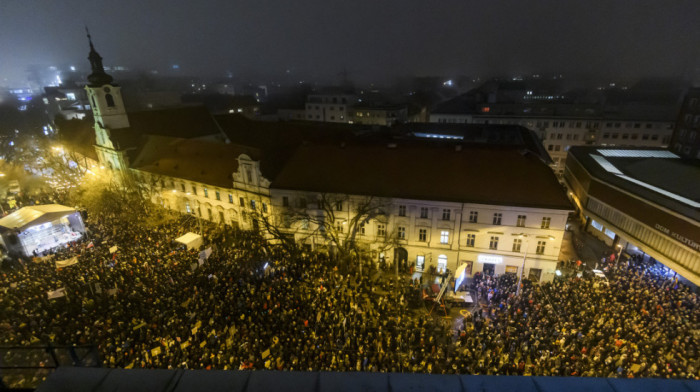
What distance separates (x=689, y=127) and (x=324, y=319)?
6913 cm

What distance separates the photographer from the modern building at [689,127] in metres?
51.7

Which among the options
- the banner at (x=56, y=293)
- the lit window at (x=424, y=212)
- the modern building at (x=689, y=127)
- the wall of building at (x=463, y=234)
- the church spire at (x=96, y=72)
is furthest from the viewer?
the modern building at (x=689, y=127)

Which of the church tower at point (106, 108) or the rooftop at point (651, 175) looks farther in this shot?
the church tower at point (106, 108)

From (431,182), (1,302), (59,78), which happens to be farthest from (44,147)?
(59,78)

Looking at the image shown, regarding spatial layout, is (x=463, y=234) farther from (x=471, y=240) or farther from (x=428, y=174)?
(x=428, y=174)

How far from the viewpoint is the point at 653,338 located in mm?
17906

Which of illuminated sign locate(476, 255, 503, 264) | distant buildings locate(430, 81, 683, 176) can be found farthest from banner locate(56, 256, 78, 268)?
distant buildings locate(430, 81, 683, 176)

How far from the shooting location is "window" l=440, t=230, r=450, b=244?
92.4 ft

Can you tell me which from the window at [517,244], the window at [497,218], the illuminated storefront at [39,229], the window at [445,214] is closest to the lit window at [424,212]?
the window at [445,214]

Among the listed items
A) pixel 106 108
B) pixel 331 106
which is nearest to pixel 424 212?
pixel 106 108

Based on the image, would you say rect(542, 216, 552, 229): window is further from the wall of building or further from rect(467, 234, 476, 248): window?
rect(467, 234, 476, 248): window

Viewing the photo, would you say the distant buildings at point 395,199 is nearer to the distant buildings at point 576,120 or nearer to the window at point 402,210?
the window at point 402,210

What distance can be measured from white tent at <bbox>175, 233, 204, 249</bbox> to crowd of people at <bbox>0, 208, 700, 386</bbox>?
208cm

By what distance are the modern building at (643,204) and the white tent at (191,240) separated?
126 ft
